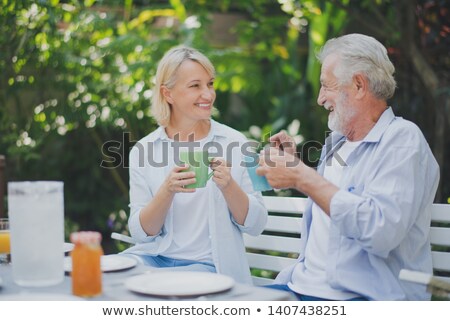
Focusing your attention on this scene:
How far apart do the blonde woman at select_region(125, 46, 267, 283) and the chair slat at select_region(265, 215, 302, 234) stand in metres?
0.21

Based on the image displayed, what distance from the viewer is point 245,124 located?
243 inches

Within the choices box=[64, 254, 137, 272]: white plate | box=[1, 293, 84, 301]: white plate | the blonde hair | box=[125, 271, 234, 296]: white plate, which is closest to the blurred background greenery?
the blonde hair

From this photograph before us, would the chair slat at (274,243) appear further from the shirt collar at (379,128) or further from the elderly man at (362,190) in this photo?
the shirt collar at (379,128)

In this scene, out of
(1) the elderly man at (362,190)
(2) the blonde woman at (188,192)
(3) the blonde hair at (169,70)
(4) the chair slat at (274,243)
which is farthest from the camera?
(3) the blonde hair at (169,70)

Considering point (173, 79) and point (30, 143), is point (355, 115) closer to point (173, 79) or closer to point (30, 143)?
point (173, 79)

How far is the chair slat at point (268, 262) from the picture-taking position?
2548mm

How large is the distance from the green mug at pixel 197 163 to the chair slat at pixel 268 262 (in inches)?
25.4

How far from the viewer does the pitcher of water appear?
5.03 ft

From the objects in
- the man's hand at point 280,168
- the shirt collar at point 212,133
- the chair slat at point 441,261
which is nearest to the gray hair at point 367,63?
the man's hand at point 280,168

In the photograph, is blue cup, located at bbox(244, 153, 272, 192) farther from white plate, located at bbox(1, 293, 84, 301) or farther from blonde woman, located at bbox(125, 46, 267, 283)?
white plate, located at bbox(1, 293, 84, 301)

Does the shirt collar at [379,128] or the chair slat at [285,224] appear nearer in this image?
the shirt collar at [379,128]

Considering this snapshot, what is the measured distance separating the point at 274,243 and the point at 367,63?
0.93 metres

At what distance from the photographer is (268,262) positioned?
8.69 ft

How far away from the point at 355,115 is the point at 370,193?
1.16 feet
